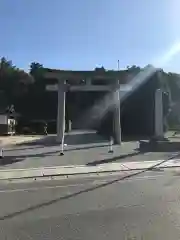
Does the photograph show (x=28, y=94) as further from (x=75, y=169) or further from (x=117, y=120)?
(x=75, y=169)

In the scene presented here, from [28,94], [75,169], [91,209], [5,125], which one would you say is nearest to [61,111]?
[75,169]

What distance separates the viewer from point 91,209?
7719 millimetres

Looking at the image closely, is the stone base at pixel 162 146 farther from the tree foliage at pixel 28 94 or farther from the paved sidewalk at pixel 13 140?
the tree foliage at pixel 28 94

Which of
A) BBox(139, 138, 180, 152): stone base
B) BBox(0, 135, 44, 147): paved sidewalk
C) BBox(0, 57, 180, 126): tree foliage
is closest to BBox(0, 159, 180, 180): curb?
BBox(139, 138, 180, 152): stone base

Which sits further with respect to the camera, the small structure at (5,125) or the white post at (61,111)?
the small structure at (5,125)

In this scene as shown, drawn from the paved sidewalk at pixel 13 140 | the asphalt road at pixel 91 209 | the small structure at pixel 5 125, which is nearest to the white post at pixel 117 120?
the paved sidewalk at pixel 13 140

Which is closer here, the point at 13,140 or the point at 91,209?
the point at 91,209

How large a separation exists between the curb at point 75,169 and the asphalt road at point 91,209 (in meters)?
1.39

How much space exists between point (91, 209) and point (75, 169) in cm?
663

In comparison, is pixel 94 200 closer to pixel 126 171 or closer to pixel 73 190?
pixel 73 190

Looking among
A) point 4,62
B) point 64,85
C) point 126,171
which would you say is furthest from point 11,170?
point 4,62

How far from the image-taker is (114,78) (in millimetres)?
28406

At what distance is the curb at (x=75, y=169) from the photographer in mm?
13188

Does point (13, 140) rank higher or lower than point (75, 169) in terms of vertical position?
higher
